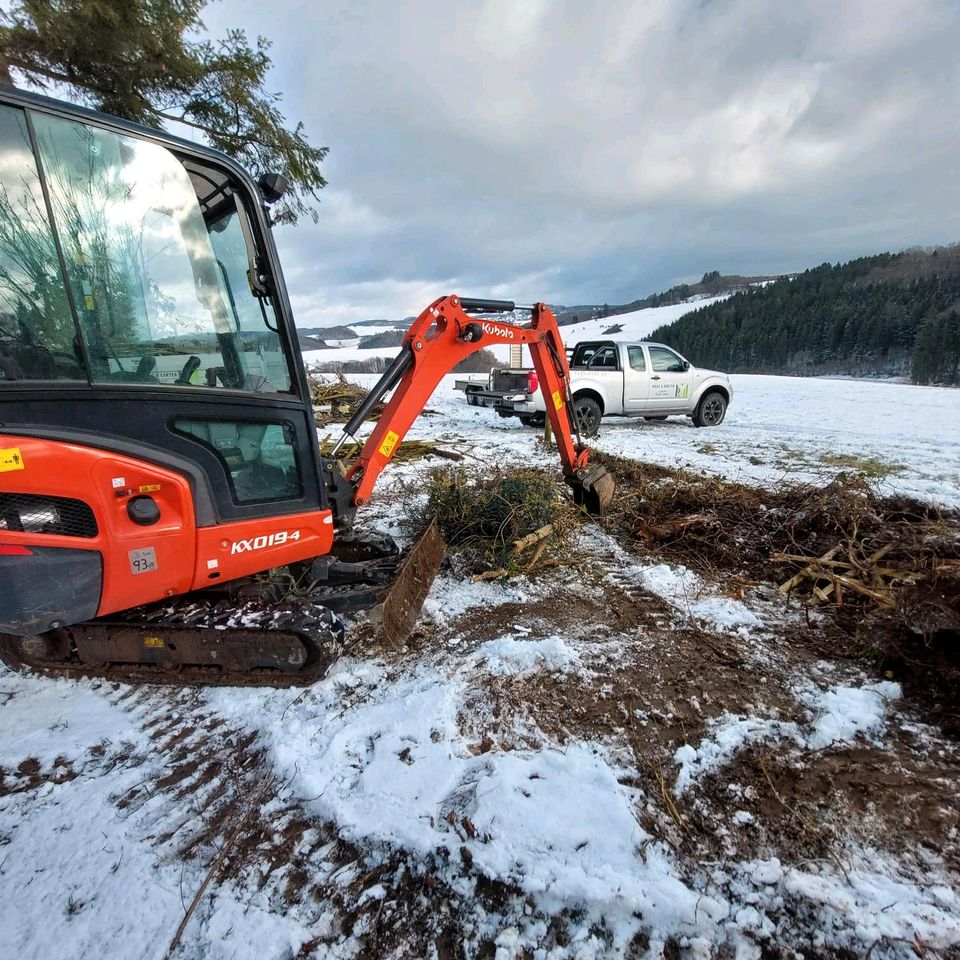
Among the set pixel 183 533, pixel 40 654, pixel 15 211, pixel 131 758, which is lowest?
pixel 131 758

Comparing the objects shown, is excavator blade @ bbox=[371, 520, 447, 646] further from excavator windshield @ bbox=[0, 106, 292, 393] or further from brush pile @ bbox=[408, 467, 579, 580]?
excavator windshield @ bbox=[0, 106, 292, 393]

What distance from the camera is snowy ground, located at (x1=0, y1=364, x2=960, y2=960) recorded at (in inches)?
63.6

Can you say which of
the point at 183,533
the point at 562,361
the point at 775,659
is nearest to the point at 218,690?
the point at 183,533

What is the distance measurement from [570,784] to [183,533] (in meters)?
2.12

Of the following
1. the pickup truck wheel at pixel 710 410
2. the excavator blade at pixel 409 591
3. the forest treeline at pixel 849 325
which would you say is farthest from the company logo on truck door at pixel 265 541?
the forest treeline at pixel 849 325

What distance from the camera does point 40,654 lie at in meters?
2.81

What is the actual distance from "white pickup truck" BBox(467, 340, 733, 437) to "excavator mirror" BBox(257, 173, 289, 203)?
8.21 metres

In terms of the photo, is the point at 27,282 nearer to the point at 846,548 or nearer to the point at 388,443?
the point at 388,443

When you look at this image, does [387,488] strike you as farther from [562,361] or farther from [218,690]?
[218,690]

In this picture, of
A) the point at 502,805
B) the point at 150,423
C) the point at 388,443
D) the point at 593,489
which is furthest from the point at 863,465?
the point at 150,423

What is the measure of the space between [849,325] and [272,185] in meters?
75.6

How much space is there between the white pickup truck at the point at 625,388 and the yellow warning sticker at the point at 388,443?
710 cm

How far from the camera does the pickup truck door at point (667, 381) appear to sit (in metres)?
11.1

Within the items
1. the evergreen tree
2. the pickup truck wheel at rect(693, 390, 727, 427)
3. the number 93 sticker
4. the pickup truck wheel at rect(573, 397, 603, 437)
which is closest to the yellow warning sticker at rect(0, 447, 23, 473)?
the number 93 sticker
